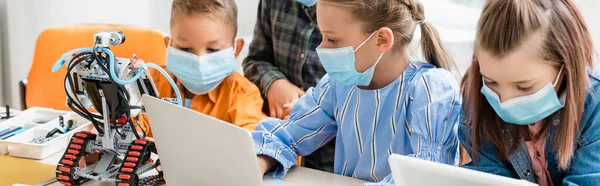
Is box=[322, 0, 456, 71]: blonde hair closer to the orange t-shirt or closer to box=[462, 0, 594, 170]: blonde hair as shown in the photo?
box=[462, 0, 594, 170]: blonde hair

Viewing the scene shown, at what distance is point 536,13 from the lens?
125 centimetres

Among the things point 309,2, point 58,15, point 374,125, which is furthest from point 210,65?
point 58,15

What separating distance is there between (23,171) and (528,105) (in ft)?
3.77

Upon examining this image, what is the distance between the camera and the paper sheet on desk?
5.36 ft

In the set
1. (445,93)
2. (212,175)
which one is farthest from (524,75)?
(212,175)

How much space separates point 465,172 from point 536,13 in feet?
1.21

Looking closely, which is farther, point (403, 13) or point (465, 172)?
point (403, 13)

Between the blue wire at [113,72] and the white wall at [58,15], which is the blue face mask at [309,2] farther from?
the white wall at [58,15]

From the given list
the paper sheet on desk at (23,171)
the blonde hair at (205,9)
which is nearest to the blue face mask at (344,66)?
the blonde hair at (205,9)

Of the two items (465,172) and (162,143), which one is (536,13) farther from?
(162,143)

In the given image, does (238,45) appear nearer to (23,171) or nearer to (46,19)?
(23,171)

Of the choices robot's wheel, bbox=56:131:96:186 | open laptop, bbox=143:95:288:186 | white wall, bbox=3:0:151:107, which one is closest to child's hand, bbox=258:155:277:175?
open laptop, bbox=143:95:288:186

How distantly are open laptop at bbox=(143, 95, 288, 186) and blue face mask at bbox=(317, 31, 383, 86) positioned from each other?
0.33m

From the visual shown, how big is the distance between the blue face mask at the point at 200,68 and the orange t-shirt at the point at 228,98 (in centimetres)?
3
